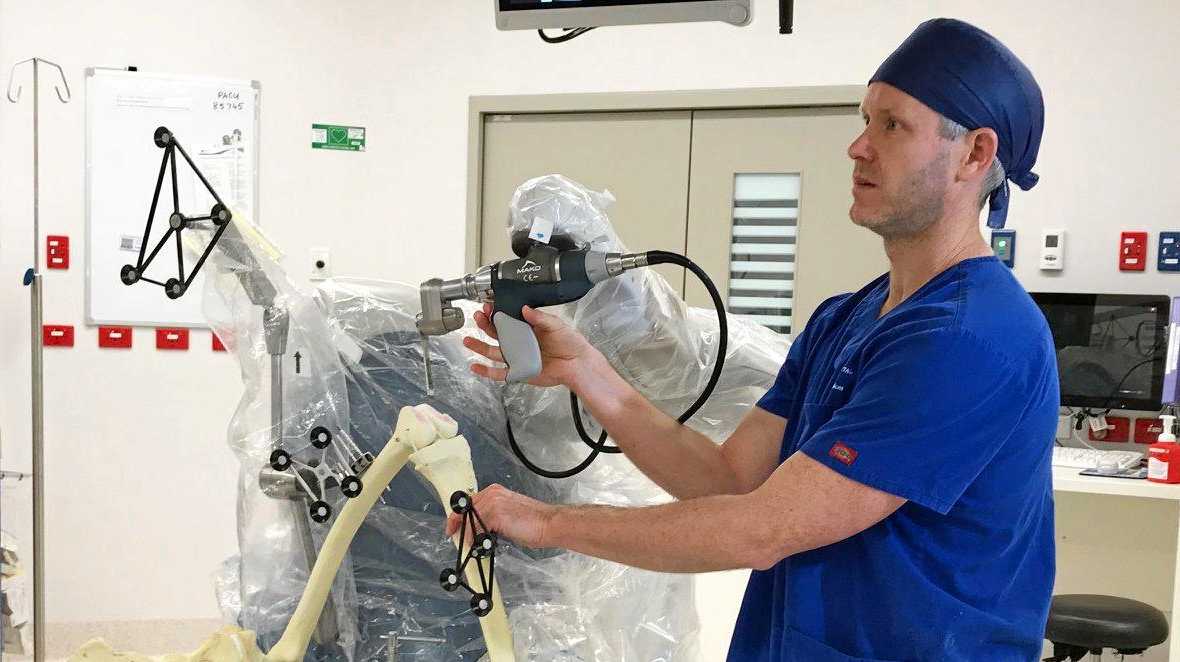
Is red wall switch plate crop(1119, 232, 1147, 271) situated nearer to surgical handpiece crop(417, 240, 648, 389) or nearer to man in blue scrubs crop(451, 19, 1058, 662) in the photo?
man in blue scrubs crop(451, 19, 1058, 662)

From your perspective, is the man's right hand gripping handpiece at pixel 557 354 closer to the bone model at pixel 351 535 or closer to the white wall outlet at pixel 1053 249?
the bone model at pixel 351 535

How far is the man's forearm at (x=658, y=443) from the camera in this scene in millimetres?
1360

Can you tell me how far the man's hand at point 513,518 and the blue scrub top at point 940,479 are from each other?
0.28 m

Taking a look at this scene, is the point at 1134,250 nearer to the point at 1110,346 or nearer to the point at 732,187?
the point at 1110,346

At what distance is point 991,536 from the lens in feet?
3.50

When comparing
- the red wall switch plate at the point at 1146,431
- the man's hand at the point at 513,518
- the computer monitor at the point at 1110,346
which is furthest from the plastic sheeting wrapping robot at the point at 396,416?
the red wall switch plate at the point at 1146,431

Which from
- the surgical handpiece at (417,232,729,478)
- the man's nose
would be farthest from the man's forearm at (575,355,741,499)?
the man's nose

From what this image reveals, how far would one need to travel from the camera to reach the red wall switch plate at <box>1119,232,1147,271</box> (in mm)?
3248

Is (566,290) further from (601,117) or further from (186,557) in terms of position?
(186,557)

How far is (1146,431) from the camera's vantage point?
10.6ft

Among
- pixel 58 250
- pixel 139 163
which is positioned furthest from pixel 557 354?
pixel 58 250

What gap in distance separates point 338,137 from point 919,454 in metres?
3.13

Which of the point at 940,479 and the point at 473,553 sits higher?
the point at 940,479

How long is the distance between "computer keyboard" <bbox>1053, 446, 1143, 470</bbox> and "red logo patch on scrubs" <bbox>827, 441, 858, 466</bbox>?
221 centimetres
